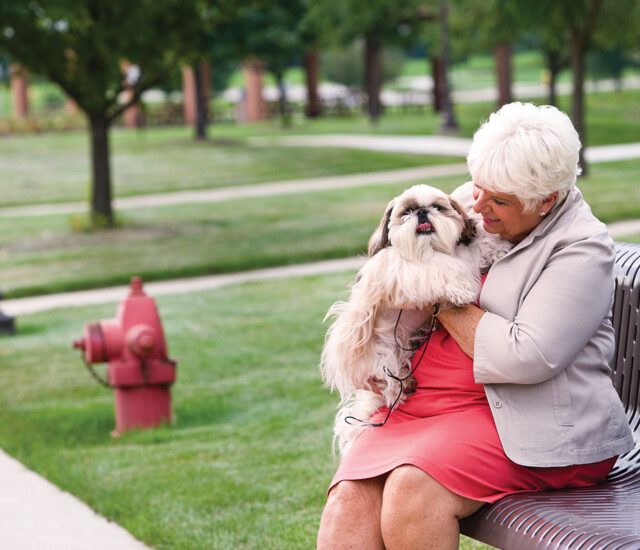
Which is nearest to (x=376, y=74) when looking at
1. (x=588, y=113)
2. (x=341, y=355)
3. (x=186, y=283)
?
(x=588, y=113)

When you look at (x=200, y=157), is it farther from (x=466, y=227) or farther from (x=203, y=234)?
(x=466, y=227)

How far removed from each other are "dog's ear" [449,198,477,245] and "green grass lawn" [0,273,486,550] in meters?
1.63

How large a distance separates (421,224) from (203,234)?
11382mm

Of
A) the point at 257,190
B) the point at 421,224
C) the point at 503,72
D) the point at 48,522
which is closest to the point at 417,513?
the point at 421,224

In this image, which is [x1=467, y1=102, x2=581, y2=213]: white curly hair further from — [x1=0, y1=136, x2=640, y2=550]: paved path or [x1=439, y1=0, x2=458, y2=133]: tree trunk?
[x1=439, y1=0, x2=458, y2=133]: tree trunk

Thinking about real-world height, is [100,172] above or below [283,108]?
below

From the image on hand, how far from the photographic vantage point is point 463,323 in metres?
3.26

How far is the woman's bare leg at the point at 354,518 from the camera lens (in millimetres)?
3141

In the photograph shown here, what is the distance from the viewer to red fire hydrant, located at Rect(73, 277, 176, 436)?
6039 mm

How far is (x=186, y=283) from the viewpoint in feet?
37.4

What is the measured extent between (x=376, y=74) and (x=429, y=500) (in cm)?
3793

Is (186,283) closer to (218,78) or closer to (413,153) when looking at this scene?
(413,153)

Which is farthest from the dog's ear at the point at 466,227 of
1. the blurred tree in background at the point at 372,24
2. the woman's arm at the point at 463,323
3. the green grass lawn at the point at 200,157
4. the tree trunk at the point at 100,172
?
the blurred tree in background at the point at 372,24

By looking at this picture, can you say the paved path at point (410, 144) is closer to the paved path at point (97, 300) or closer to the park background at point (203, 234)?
the paved path at point (97, 300)
